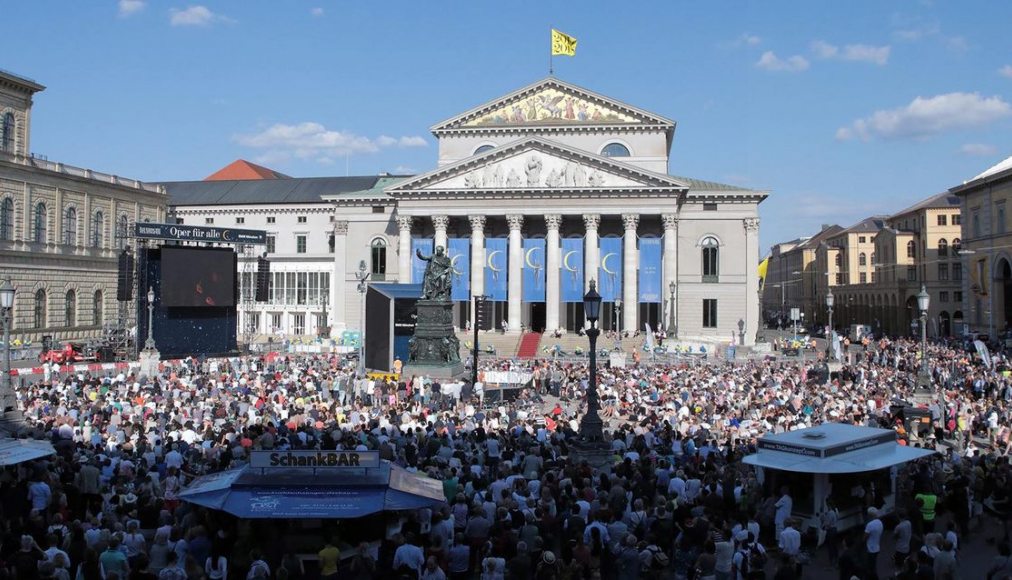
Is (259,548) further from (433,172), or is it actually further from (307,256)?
(307,256)

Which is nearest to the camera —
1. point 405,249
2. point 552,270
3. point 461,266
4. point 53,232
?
point 53,232

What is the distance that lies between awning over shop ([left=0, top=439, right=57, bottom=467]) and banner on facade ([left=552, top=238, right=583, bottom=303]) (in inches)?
1866

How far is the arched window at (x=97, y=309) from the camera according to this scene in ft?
197

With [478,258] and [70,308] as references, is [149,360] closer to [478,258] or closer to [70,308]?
[70,308]

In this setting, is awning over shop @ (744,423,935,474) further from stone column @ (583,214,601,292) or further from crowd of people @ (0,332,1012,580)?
stone column @ (583,214,601,292)

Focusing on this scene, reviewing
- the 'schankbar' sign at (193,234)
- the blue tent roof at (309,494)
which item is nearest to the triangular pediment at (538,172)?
the 'schankbar' sign at (193,234)

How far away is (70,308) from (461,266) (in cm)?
2726

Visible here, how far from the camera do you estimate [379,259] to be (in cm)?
6675

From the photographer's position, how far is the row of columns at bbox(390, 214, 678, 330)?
59.2m

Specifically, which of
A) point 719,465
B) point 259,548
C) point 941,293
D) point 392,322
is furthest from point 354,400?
point 941,293

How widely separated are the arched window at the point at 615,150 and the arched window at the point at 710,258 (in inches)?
366

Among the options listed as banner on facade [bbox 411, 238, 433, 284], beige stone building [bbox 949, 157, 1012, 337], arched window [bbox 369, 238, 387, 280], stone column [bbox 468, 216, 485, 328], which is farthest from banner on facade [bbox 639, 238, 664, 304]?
beige stone building [bbox 949, 157, 1012, 337]

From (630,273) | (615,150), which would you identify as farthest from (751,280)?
(615,150)

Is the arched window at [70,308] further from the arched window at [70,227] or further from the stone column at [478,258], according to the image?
the stone column at [478,258]
